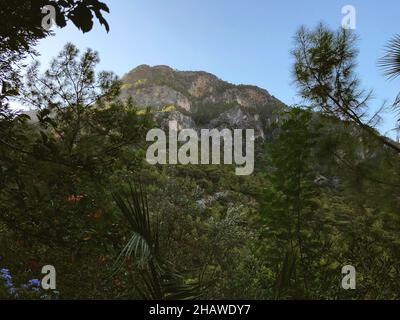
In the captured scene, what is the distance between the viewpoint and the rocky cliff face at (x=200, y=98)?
91.5 m

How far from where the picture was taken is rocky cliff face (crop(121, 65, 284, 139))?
91500mm

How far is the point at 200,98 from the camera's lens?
384ft

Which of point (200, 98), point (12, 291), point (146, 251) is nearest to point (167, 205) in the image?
point (12, 291)

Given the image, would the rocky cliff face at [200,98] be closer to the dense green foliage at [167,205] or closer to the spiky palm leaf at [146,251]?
the dense green foliage at [167,205]

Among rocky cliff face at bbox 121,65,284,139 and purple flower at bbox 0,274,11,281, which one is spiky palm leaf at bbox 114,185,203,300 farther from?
rocky cliff face at bbox 121,65,284,139

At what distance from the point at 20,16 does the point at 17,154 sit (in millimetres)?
1073

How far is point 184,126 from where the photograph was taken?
276 feet

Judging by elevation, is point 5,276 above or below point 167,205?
below

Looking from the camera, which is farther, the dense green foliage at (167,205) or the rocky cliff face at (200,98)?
the rocky cliff face at (200,98)

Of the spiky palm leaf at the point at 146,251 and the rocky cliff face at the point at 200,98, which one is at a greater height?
the rocky cliff face at the point at 200,98

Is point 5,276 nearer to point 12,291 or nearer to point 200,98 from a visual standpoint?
point 12,291

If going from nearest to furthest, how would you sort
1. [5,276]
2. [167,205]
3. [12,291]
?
[5,276], [12,291], [167,205]

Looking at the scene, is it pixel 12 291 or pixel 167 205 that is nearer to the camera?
pixel 12 291

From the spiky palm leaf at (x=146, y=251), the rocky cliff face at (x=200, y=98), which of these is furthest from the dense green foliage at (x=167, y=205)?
the rocky cliff face at (x=200, y=98)
